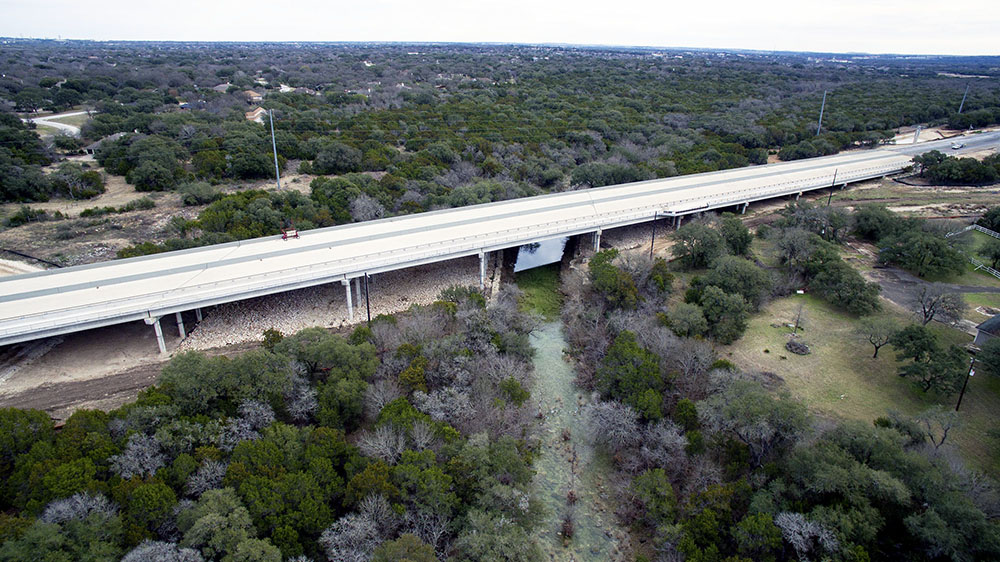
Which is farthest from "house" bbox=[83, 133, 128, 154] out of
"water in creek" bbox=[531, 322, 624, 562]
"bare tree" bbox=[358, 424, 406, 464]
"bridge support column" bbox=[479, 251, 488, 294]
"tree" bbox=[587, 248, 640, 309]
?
"water in creek" bbox=[531, 322, 624, 562]

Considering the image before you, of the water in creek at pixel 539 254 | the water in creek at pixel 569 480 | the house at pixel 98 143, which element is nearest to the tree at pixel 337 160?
the water in creek at pixel 539 254

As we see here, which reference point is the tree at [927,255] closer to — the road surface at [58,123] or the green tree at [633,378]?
the green tree at [633,378]

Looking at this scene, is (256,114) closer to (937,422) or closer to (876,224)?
(876,224)

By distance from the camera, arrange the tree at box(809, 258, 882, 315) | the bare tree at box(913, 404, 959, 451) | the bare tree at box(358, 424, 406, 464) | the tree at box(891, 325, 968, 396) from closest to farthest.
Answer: the bare tree at box(358, 424, 406, 464)
the bare tree at box(913, 404, 959, 451)
the tree at box(891, 325, 968, 396)
the tree at box(809, 258, 882, 315)

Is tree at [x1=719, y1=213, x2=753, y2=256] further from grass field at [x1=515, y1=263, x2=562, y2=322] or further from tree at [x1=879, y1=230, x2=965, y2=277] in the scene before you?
grass field at [x1=515, y1=263, x2=562, y2=322]

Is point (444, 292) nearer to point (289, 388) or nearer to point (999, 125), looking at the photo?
point (289, 388)

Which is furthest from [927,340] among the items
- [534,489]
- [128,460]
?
[128,460]

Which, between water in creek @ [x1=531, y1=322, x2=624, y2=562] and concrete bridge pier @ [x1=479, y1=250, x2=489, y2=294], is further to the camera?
concrete bridge pier @ [x1=479, y1=250, x2=489, y2=294]
